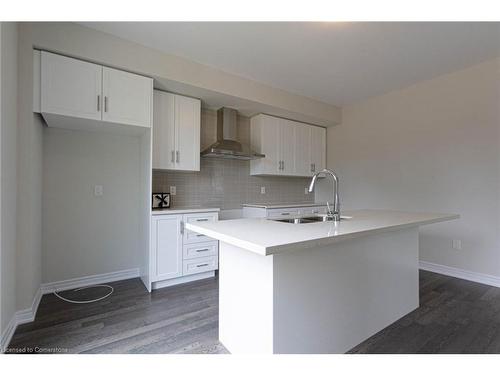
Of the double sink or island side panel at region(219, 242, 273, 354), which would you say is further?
the double sink

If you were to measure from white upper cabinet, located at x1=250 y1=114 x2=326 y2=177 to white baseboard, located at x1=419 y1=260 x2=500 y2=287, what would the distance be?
2111 millimetres

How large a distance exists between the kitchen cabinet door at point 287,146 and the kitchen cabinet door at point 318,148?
466 millimetres

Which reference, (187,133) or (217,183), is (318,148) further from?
(187,133)

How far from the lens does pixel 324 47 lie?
8.23ft

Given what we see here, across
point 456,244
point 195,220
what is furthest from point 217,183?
point 456,244

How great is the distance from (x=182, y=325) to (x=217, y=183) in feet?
6.87

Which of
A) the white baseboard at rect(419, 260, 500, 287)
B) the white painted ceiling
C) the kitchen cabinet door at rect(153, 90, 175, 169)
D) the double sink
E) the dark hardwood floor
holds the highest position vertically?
the white painted ceiling

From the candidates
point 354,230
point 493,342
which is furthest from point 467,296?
point 354,230

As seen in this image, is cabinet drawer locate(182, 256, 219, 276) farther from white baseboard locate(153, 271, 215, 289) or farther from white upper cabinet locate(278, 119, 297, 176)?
white upper cabinet locate(278, 119, 297, 176)

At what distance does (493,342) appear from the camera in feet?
5.56

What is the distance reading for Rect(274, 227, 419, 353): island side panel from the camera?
52.5 inches

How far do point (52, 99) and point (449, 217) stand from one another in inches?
134

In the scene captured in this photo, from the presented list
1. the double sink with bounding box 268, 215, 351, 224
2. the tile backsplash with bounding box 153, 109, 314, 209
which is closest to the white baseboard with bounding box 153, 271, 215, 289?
the tile backsplash with bounding box 153, 109, 314, 209
